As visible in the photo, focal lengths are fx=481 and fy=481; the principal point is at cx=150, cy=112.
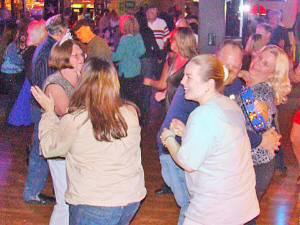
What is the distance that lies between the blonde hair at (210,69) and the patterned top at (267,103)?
2.30 ft

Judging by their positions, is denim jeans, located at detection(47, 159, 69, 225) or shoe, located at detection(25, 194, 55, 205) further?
shoe, located at detection(25, 194, 55, 205)

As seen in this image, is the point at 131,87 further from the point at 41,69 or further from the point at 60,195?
the point at 60,195

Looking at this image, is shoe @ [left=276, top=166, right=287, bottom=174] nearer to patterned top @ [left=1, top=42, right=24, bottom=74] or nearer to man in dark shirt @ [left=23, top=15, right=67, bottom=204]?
man in dark shirt @ [left=23, top=15, right=67, bottom=204]

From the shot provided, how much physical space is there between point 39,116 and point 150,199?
1.55 m

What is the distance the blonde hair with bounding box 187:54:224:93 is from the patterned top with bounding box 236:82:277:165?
2.30ft

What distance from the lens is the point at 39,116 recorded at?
4.58 metres

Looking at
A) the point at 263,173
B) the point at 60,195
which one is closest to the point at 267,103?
the point at 263,173

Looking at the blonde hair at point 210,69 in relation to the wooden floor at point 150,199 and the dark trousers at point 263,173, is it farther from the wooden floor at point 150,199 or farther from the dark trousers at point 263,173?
the wooden floor at point 150,199

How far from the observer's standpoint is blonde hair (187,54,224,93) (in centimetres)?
276

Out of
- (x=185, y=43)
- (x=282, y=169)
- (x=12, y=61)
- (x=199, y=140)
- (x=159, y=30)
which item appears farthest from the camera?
(x=159, y=30)

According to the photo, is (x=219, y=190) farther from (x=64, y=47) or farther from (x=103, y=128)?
(x=64, y=47)

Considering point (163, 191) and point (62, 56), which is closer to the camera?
point (62, 56)

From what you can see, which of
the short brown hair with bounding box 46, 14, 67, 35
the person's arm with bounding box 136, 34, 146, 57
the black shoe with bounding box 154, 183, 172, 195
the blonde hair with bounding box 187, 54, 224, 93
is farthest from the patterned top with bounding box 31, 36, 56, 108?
the person's arm with bounding box 136, 34, 146, 57

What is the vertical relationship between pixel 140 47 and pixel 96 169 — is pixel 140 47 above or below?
above
